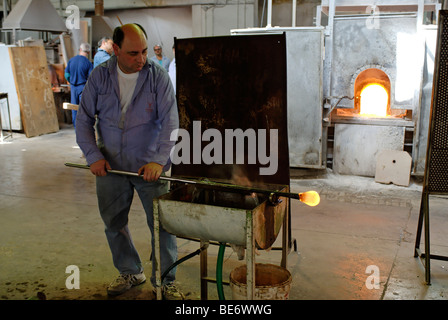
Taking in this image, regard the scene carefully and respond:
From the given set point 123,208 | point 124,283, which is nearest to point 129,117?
point 123,208

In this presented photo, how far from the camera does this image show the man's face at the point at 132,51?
10.2 ft

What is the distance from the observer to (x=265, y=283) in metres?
3.08

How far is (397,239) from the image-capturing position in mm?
4523

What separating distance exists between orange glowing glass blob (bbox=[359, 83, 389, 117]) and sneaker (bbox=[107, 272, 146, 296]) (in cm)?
433

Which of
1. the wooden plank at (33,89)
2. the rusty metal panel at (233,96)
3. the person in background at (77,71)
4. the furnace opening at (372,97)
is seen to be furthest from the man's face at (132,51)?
the wooden plank at (33,89)

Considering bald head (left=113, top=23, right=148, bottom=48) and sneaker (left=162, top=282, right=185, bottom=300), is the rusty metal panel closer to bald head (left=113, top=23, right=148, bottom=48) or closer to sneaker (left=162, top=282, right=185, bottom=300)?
bald head (left=113, top=23, right=148, bottom=48)

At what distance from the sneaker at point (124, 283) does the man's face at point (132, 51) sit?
1538 millimetres

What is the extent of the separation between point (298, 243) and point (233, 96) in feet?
5.66

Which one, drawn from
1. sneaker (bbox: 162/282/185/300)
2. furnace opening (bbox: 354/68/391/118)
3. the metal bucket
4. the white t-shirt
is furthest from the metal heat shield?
furnace opening (bbox: 354/68/391/118)

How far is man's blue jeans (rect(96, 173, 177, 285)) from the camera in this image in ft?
10.9

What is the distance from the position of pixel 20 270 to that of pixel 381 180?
183 inches

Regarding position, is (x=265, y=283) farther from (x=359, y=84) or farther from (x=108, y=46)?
(x=108, y=46)

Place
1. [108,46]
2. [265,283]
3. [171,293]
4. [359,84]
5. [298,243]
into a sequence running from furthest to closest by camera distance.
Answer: [108,46] → [359,84] → [298,243] → [171,293] → [265,283]

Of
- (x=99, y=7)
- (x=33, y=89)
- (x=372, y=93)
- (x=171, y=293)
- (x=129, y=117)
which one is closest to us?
(x=129, y=117)
